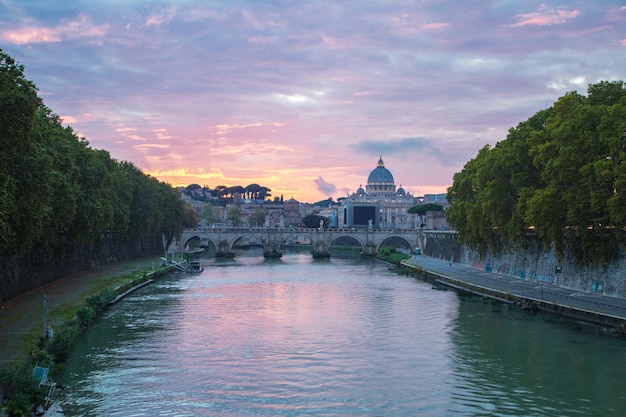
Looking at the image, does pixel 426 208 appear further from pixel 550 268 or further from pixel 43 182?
pixel 43 182

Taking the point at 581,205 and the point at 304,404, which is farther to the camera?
the point at 581,205

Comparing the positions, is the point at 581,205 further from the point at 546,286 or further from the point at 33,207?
the point at 33,207

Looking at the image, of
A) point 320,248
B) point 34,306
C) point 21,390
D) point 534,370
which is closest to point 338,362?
point 534,370

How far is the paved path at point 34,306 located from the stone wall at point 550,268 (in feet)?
97.5

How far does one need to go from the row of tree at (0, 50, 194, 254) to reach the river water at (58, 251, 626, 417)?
5.95m

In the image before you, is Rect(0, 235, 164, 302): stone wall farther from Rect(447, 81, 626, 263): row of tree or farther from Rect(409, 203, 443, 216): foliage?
Rect(409, 203, 443, 216): foliage

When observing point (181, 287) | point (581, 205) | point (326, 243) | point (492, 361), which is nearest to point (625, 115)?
point (581, 205)

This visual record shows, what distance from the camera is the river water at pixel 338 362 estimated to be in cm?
2412

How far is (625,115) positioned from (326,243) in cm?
8503

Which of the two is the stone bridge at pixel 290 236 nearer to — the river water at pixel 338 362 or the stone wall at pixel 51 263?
the stone wall at pixel 51 263

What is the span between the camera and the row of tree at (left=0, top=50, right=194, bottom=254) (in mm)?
27938

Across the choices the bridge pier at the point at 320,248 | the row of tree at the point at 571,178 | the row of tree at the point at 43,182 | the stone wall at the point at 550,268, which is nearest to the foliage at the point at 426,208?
the bridge pier at the point at 320,248

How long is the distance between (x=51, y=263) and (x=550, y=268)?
3472 centimetres

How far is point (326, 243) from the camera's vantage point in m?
123
